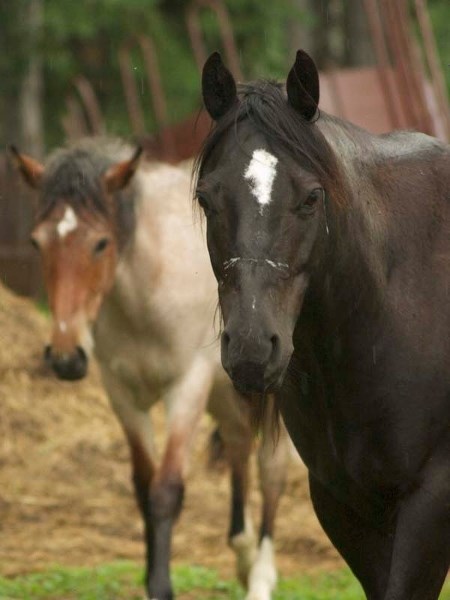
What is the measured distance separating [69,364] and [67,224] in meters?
0.77

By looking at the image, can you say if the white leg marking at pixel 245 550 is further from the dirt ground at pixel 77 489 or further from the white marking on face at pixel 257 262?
the white marking on face at pixel 257 262

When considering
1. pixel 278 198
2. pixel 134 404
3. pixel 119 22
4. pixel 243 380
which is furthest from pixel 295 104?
pixel 119 22

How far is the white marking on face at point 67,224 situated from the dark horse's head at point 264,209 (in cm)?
323

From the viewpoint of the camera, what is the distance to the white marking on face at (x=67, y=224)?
24.2 ft

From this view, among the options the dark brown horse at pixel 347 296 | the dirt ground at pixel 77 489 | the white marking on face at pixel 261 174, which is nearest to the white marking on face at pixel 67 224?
the dirt ground at pixel 77 489

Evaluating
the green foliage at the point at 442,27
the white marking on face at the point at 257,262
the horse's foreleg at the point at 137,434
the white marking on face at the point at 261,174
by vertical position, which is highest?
the white marking on face at the point at 261,174

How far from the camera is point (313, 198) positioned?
4012mm

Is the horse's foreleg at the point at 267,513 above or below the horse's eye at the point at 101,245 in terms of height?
below

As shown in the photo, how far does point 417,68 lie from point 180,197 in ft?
9.14

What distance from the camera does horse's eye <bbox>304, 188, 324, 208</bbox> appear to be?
13.1 feet

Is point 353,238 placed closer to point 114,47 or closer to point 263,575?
point 263,575

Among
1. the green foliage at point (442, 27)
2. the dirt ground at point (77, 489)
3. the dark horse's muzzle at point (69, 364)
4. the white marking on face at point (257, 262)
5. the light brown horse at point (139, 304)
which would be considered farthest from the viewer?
the green foliage at point (442, 27)

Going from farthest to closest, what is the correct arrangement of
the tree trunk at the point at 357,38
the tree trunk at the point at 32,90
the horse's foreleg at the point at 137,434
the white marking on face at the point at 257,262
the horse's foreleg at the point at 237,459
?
the tree trunk at the point at 357,38, the tree trunk at the point at 32,90, the horse's foreleg at the point at 237,459, the horse's foreleg at the point at 137,434, the white marking on face at the point at 257,262

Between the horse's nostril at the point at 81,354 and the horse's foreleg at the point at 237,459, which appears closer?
the horse's nostril at the point at 81,354
